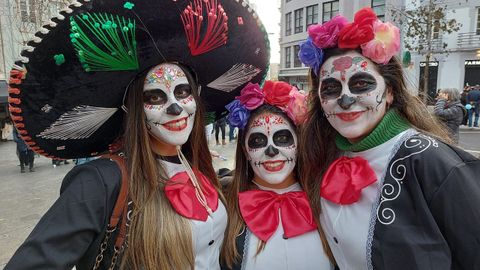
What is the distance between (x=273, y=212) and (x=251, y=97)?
710mm

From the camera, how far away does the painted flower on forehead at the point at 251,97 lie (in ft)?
7.30

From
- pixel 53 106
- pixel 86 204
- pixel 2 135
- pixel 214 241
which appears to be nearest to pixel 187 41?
pixel 53 106

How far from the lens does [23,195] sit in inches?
243

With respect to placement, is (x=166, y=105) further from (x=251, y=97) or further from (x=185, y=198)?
(x=251, y=97)

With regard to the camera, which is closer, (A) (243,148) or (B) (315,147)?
(B) (315,147)

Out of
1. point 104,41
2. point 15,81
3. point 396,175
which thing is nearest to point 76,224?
point 15,81

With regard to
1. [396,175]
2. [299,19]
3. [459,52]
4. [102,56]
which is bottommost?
[396,175]

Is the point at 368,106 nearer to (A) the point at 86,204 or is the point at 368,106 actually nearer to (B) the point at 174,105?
(B) the point at 174,105

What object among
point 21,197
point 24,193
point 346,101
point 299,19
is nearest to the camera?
point 346,101

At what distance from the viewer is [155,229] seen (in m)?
1.62

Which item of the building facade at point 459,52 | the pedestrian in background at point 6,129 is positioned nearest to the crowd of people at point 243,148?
the pedestrian in background at point 6,129

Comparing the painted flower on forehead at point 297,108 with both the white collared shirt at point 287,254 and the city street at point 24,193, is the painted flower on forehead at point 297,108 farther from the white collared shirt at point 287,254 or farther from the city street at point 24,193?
the city street at point 24,193

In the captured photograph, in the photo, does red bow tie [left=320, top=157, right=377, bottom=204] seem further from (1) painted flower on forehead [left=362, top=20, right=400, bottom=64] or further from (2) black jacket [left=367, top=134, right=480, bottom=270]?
(1) painted flower on forehead [left=362, top=20, right=400, bottom=64]

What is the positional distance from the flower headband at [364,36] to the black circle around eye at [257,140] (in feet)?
1.91
